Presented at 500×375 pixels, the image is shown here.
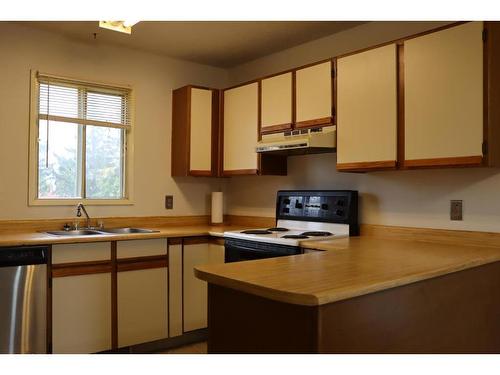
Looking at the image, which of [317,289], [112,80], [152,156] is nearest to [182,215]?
[152,156]

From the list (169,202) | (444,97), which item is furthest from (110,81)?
(444,97)

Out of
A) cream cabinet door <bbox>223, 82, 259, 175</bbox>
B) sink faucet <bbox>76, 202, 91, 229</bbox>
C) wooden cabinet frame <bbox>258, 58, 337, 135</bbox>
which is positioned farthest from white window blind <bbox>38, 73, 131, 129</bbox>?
wooden cabinet frame <bbox>258, 58, 337, 135</bbox>

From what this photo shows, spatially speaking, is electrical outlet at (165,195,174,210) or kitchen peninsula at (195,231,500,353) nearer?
kitchen peninsula at (195,231,500,353)

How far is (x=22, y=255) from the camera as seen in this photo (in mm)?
2713

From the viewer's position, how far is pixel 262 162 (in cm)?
359

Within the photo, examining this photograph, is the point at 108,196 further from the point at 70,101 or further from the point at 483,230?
the point at 483,230

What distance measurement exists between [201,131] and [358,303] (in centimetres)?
267

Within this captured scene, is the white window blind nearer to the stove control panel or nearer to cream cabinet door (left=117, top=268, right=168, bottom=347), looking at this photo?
cream cabinet door (left=117, top=268, right=168, bottom=347)

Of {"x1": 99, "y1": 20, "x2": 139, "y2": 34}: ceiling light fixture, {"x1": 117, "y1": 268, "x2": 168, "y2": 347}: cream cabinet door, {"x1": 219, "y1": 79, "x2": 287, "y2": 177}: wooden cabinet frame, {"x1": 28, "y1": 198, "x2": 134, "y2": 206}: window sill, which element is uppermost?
{"x1": 99, "y1": 20, "x2": 139, "y2": 34}: ceiling light fixture

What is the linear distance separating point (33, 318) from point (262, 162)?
1.93m

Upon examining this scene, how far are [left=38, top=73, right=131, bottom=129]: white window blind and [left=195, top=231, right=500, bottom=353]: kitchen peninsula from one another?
2307 millimetres

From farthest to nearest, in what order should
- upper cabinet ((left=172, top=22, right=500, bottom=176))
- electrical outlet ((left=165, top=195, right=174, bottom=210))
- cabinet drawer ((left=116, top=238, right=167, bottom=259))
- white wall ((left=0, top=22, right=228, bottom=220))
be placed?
electrical outlet ((left=165, top=195, right=174, bottom=210))
white wall ((left=0, top=22, right=228, bottom=220))
cabinet drawer ((left=116, top=238, right=167, bottom=259))
upper cabinet ((left=172, top=22, right=500, bottom=176))

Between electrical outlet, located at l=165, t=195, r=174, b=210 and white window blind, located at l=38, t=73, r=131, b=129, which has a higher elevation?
white window blind, located at l=38, t=73, r=131, b=129

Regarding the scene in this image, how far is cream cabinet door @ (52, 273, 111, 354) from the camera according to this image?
112 inches
